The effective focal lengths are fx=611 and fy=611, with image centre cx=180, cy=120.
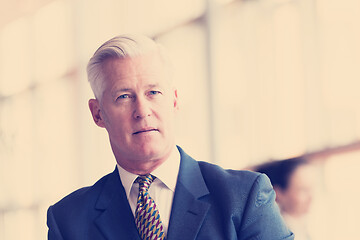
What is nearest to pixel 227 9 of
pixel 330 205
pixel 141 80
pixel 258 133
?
pixel 258 133

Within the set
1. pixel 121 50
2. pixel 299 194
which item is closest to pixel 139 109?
pixel 121 50

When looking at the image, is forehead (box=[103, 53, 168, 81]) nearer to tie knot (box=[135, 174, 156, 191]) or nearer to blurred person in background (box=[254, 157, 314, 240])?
tie knot (box=[135, 174, 156, 191])

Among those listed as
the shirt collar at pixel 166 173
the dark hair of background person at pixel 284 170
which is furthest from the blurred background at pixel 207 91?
the shirt collar at pixel 166 173

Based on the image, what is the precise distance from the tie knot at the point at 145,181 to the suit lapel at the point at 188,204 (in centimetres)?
7

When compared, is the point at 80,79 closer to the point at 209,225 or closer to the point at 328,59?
the point at 328,59

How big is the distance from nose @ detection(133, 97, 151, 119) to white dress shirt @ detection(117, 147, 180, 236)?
143 millimetres

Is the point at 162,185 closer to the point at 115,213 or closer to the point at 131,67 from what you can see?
the point at 115,213

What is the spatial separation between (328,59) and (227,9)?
3.25ft

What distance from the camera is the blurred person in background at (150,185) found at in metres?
1.39

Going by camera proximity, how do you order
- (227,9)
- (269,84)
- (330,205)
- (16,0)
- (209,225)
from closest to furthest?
(209,225), (330,205), (269,84), (227,9), (16,0)

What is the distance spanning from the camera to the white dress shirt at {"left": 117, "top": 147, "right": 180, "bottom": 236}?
150 centimetres

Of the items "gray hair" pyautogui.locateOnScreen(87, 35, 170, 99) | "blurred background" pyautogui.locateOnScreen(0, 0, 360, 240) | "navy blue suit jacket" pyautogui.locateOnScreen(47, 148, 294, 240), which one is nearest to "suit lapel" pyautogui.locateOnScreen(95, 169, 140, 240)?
"navy blue suit jacket" pyautogui.locateOnScreen(47, 148, 294, 240)

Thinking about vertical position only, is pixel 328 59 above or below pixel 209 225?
above

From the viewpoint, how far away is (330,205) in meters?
3.39
